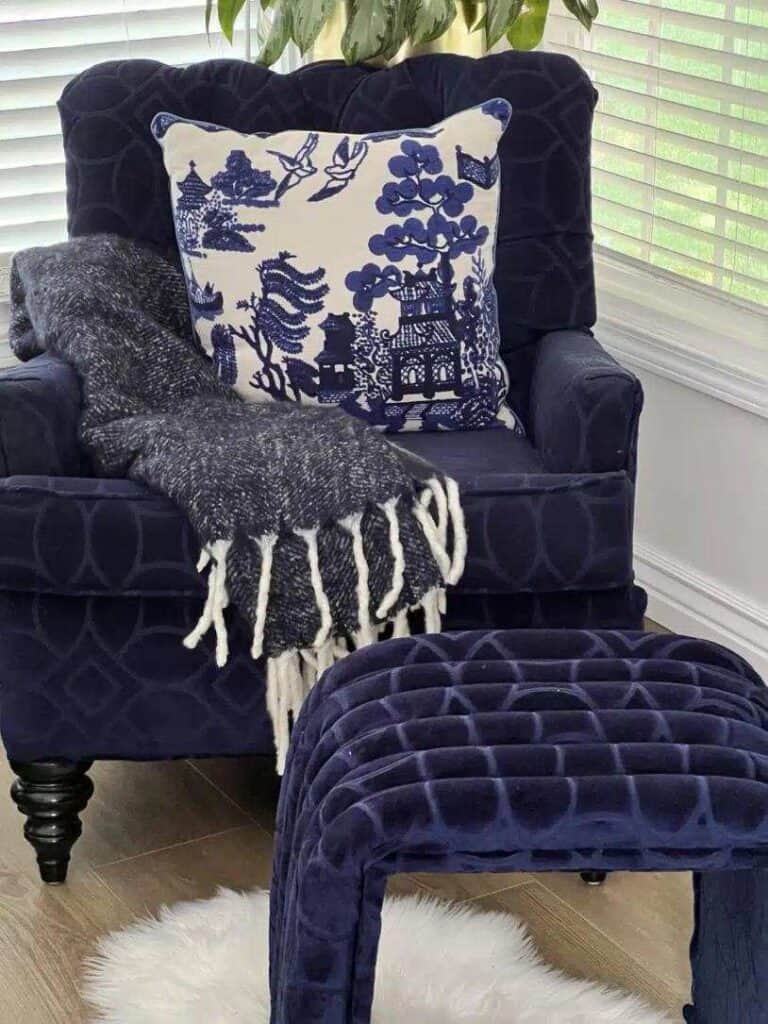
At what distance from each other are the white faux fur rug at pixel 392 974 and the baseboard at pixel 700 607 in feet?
2.68

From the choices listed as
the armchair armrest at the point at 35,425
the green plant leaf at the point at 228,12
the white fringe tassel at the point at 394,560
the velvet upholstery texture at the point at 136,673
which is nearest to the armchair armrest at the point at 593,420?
the velvet upholstery texture at the point at 136,673

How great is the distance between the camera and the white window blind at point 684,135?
239 centimetres

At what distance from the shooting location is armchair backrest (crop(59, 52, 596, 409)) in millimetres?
2301

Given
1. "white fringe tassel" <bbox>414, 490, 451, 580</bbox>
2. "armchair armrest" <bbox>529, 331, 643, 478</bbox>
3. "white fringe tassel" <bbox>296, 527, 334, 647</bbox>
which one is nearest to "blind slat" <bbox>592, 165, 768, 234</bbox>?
"armchair armrest" <bbox>529, 331, 643, 478</bbox>

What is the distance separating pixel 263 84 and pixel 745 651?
120 cm

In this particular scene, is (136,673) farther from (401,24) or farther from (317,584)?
(401,24)

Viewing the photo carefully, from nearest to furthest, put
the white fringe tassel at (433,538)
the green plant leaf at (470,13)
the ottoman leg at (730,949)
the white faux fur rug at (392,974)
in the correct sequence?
the ottoman leg at (730,949), the white faux fur rug at (392,974), the white fringe tassel at (433,538), the green plant leaf at (470,13)

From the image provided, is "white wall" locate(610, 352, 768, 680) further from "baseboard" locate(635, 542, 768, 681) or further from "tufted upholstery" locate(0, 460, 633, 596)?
"tufted upholstery" locate(0, 460, 633, 596)

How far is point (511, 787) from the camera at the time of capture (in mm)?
1287

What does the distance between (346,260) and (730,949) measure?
3.50 ft

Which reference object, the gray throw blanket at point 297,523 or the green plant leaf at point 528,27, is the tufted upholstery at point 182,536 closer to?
the gray throw blanket at point 297,523

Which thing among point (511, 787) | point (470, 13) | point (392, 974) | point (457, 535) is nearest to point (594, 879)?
point (392, 974)

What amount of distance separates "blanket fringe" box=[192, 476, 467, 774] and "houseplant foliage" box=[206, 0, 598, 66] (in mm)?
951

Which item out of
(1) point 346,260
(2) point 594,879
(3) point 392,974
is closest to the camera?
(3) point 392,974
